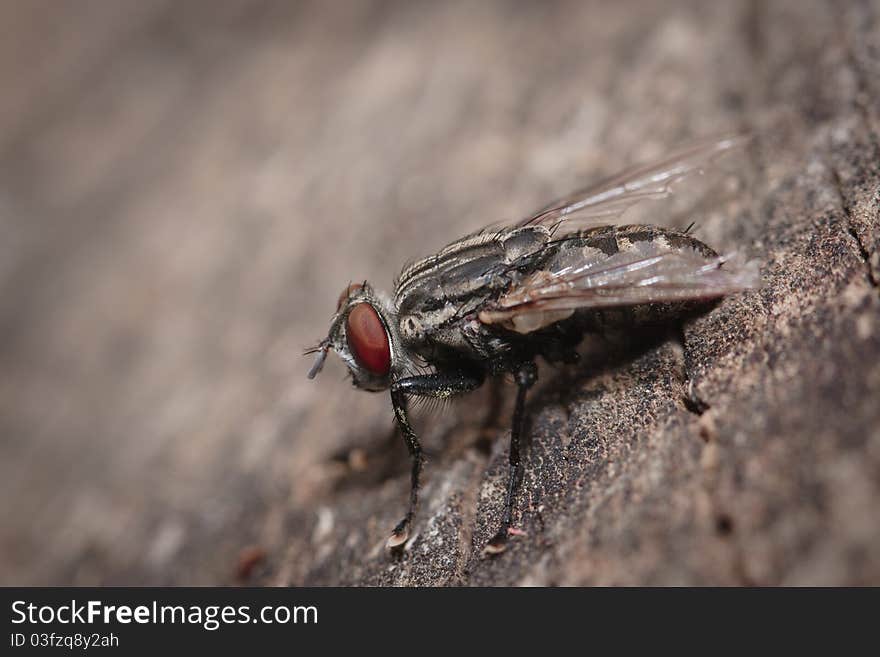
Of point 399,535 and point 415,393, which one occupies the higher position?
point 415,393

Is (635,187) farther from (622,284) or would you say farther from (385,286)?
(385,286)

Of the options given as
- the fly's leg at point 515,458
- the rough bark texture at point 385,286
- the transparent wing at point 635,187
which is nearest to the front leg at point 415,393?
the rough bark texture at point 385,286

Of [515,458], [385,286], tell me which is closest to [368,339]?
[515,458]

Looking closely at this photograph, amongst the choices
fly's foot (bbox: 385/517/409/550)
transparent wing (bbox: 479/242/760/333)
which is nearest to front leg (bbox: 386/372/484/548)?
fly's foot (bbox: 385/517/409/550)

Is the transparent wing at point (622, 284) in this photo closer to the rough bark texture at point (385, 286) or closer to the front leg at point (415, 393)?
the rough bark texture at point (385, 286)
